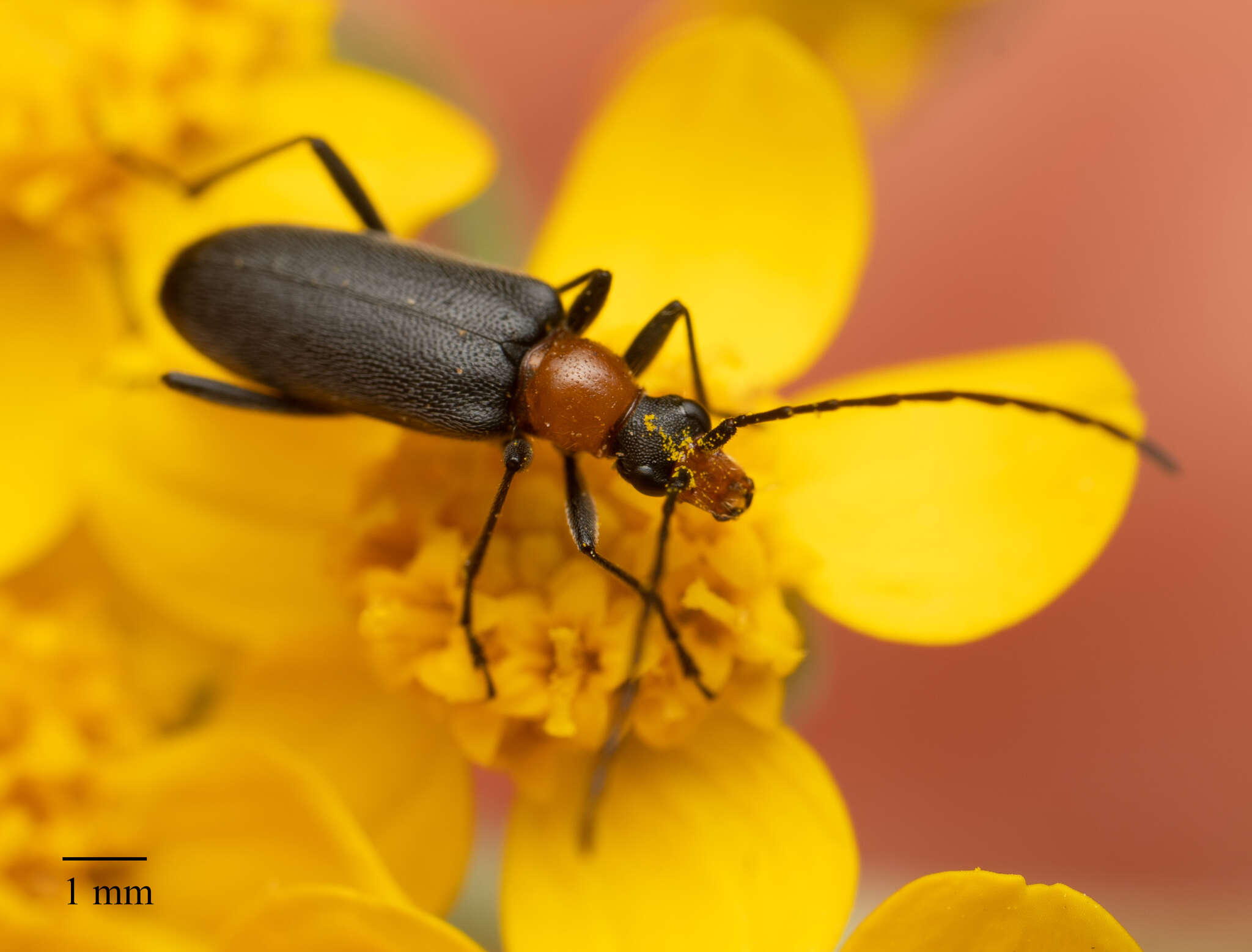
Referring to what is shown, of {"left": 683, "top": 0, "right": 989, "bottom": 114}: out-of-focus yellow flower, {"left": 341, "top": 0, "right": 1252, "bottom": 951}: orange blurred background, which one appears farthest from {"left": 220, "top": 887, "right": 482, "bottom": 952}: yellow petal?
{"left": 341, "top": 0, "right": 1252, "bottom": 951}: orange blurred background

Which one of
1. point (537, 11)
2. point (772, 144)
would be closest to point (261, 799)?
point (772, 144)

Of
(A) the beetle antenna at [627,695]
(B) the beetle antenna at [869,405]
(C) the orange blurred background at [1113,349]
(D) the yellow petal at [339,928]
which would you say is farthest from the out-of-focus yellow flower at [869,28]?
(D) the yellow petal at [339,928]

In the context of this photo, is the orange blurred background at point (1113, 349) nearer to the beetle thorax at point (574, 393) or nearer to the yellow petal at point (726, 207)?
the yellow petal at point (726, 207)

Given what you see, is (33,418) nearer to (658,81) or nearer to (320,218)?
(320,218)

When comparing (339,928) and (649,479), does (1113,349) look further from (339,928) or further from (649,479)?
(339,928)

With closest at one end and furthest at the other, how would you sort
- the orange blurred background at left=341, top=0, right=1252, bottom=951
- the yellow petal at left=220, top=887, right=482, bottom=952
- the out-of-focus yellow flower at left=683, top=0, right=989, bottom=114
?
the yellow petal at left=220, top=887, right=482, bottom=952
the out-of-focus yellow flower at left=683, top=0, right=989, bottom=114
the orange blurred background at left=341, top=0, right=1252, bottom=951

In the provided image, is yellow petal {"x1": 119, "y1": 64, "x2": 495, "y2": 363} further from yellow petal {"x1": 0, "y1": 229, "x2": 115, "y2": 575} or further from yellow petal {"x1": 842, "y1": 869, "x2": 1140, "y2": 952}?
yellow petal {"x1": 842, "y1": 869, "x2": 1140, "y2": 952}

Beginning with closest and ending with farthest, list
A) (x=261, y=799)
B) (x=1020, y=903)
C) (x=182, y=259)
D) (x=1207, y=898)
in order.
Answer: (x=1020, y=903) → (x=261, y=799) → (x=182, y=259) → (x=1207, y=898)
